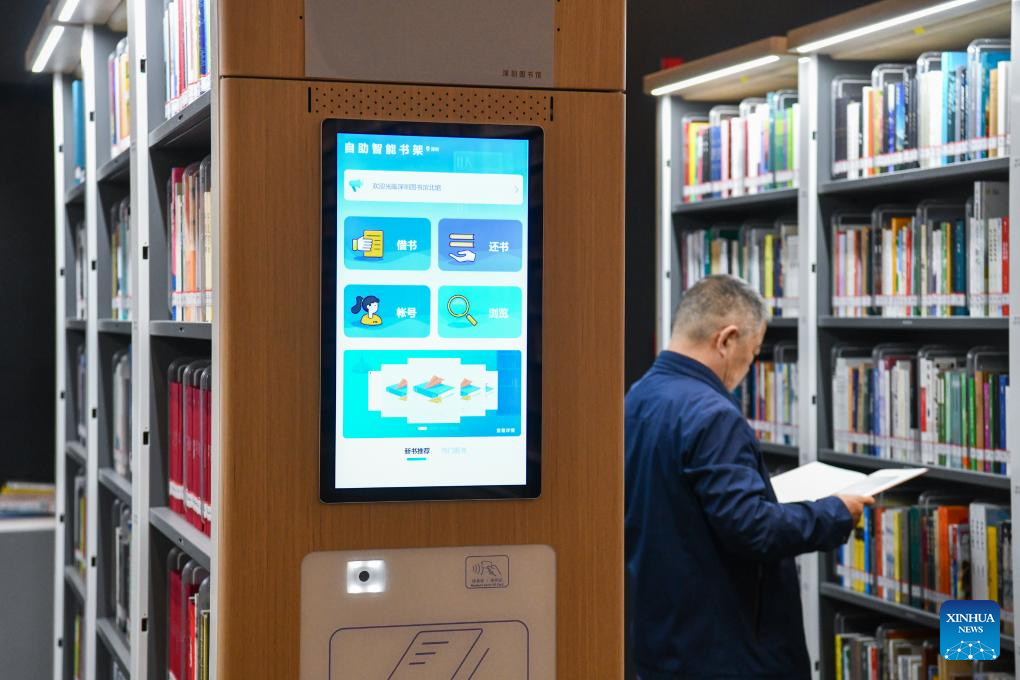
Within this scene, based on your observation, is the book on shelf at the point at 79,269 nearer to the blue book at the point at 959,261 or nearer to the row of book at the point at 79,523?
the row of book at the point at 79,523

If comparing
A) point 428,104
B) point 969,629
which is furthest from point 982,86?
point 428,104

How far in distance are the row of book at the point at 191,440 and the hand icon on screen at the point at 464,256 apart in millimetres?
823

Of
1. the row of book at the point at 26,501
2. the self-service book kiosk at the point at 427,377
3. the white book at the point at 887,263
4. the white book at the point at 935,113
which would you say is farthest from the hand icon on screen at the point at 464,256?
the row of book at the point at 26,501

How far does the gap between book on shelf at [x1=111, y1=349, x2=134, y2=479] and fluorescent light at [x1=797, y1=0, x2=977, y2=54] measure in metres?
2.38

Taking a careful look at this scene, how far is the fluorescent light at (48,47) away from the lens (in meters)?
4.05

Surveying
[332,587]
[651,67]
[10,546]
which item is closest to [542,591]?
[332,587]

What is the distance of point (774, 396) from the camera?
4402 mm

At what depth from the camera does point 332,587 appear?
186 centimetres

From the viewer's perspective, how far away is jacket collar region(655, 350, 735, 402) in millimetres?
3221

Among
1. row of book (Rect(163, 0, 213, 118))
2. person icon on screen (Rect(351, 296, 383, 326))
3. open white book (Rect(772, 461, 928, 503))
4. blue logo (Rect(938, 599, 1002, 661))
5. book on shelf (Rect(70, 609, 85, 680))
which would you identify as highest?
row of book (Rect(163, 0, 213, 118))

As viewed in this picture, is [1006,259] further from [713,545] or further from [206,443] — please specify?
[206,443]

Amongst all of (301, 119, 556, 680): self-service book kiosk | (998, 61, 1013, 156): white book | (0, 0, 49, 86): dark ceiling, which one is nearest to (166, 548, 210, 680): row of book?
(301, 119, 556, 680): self-service book kiosk

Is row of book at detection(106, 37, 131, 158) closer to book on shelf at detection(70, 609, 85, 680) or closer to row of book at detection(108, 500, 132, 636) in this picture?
row of book at detection(108, 500, 132, 636)

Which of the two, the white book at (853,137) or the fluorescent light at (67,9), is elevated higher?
the fluorescent light at (67,9)
